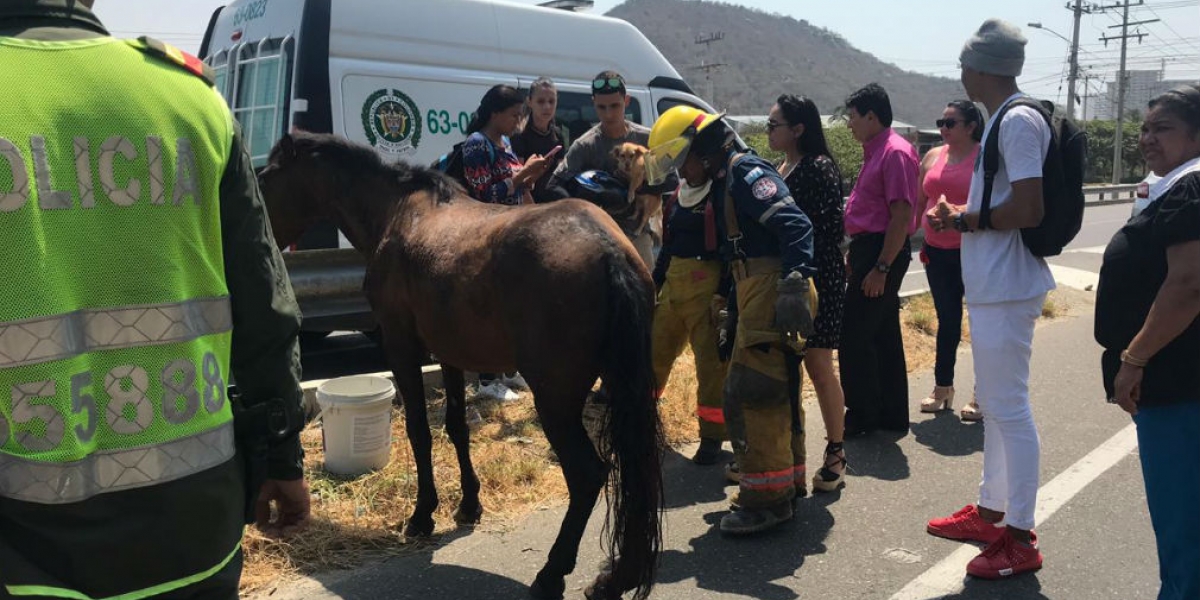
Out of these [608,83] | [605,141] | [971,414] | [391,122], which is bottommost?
[971,414]

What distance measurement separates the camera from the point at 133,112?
1.60 metres

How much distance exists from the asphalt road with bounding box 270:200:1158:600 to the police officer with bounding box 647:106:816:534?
0.85 ft

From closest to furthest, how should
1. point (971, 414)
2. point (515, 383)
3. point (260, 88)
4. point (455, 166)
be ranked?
1. point (455, 166)
2. point (971, 414)
3. point (515, 383)
4. point (260, 88)

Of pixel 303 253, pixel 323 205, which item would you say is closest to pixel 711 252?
pixel 323 205

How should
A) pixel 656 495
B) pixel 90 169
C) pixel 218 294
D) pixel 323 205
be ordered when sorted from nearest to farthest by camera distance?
pixel 90 169
pixel 218 294
pixel 656 495
pixel 323 205

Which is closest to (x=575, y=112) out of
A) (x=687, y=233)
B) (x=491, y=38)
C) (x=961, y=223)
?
(x=491, y=38)

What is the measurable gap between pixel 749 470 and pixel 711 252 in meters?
1.20

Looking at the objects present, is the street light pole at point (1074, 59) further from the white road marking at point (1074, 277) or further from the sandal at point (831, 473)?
the sandal at point (831, 473)

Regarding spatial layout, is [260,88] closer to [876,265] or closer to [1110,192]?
[876,265]

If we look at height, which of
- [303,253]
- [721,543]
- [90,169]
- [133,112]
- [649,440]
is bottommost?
[721,543]

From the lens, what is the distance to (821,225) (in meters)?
4.85

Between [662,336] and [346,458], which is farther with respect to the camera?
[662,336]

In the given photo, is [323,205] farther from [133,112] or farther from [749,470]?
[133,112]

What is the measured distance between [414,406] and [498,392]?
1873 millimetres
